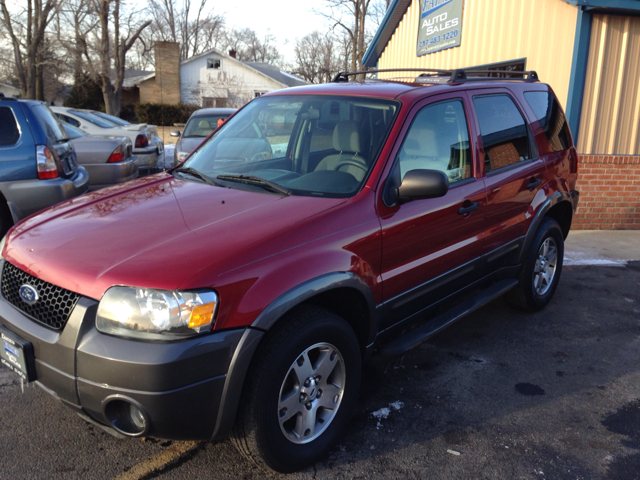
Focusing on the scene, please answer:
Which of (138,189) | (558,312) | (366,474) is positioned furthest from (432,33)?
(366,474)

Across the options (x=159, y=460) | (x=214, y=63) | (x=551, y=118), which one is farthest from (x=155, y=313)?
(x=214, y=63)

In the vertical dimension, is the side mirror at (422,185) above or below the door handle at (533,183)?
above

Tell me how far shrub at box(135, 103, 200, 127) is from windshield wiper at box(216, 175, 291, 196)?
35910 millimetres

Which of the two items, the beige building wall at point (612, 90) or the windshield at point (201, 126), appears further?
the windshield at point (201, 126)

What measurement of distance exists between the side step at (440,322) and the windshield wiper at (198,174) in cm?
144

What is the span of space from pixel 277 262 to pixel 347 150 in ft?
3.84

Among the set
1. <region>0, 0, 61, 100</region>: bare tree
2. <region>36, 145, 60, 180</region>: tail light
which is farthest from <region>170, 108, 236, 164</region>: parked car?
<region>0, 0, 61, 100</region>: bare tree

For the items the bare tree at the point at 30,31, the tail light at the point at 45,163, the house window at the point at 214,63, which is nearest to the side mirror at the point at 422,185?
the tail light at the point at 45,163

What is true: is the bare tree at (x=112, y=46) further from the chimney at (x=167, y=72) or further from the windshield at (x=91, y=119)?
the windshield at (x=91, y=119)

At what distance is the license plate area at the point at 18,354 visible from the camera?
2.38 m

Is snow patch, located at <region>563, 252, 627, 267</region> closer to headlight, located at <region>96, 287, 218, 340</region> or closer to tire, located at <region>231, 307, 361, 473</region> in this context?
tire, located at <region>231, 307, 361, 473</region>

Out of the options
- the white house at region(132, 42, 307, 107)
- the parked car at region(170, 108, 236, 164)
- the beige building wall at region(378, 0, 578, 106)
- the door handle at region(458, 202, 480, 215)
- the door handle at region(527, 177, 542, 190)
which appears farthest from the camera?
the white house at region(132, 42, 307, 107)

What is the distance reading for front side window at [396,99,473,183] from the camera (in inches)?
130

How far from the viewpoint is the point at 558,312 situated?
4.95m
